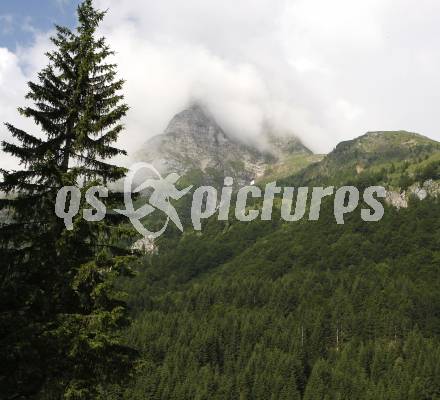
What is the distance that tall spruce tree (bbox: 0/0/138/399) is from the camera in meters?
19.3

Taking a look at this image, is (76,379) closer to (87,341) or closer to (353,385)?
(87,341)

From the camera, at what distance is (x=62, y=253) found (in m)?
20.8

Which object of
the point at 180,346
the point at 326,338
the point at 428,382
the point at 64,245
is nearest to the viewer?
the point at 64,245

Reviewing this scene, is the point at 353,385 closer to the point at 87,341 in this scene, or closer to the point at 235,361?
the point at 235,361

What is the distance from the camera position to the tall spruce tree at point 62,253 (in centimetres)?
1934

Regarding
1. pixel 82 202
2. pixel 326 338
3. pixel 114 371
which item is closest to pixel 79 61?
pixel 82 202

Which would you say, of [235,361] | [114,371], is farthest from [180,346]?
[114,371]

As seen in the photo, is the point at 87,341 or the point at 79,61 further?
the point at 79,61

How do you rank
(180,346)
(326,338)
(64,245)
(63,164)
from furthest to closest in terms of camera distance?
(326,338), (180,346), (63,164), (64,245)

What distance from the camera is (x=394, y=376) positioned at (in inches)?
5517

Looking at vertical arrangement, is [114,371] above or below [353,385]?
above

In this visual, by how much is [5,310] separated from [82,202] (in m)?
5.04

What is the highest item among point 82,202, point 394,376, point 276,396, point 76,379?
point 82,202

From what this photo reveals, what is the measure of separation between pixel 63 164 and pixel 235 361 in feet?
532
